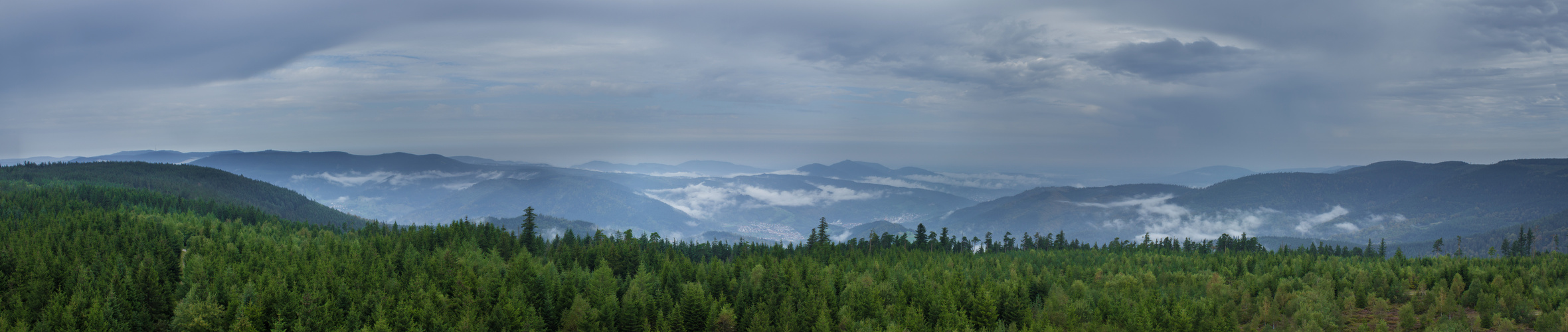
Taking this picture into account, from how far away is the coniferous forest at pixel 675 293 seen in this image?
2675 inches

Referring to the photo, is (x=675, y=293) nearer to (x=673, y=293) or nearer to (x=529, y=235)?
(x=673, y=293)

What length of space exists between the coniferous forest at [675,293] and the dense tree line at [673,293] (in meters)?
0.30

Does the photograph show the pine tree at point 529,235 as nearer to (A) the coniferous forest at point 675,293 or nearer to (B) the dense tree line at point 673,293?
(A) the coniferous forest at point 675,293

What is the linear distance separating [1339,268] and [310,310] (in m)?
124

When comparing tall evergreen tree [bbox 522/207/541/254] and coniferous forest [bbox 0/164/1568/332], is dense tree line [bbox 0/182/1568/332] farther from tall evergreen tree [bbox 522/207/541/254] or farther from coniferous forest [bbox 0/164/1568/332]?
tall evergreen tree [bbox 522/207/541/254]

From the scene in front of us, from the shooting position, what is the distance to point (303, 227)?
162875mm

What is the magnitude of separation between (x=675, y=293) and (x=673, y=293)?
1.18 feet

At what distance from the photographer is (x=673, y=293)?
85.7 metres

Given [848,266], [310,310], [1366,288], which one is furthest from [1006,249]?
[310,310]

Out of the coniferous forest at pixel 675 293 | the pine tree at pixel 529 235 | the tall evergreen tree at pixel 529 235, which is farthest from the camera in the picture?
the tall evergreen tree at pixel 529 235

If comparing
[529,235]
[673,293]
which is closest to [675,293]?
[673,293]

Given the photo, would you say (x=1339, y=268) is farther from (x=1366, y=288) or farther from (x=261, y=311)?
(x=261, y=311)

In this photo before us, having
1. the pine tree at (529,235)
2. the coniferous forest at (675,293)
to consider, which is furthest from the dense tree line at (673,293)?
the pine tree at (529,235)

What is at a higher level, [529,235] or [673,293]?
[529,235]
